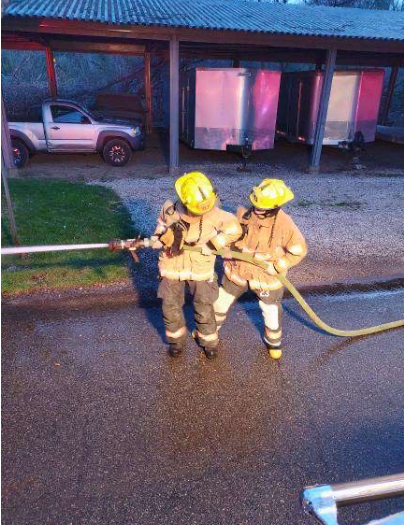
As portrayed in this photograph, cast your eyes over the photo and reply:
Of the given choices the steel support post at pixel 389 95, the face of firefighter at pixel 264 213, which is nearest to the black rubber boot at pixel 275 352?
the face of firefighter at pixel 264 213

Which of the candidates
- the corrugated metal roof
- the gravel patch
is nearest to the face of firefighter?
the gravel patch

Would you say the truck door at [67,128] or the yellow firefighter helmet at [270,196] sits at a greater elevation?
the yellow firefighter helmet at [270,196]

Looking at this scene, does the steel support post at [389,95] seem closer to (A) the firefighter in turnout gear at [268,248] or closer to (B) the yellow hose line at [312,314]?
(B) the yellow hose line at [312,314]

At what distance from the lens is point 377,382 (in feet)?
12.6

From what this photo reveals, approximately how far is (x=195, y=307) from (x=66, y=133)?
377 inches

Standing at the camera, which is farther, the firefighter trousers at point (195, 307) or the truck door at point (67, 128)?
the truck door at point (67, 128)

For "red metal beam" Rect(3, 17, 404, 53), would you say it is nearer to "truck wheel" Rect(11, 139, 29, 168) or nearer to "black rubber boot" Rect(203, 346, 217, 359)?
"truck wheel" Rect(11, 139, 29, 168)

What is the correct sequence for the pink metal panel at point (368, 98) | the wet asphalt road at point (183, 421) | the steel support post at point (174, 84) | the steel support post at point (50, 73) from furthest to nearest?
the steel support post at point (50, 73) < the pink metal panel at point (368, 98) < the steel support post at point (174, 84) < the wet asphalt road at point (183, 421)

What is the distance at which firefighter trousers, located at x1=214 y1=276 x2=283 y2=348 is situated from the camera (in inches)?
154

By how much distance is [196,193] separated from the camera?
318 cm

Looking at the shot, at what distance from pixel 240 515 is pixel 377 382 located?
194 cm

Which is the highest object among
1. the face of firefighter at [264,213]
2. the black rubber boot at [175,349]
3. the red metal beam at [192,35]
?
the red metal beam at [192,35]

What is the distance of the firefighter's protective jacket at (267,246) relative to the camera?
3.65 m

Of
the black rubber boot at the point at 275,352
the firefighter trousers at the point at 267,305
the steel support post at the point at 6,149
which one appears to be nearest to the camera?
the firefighter trousers at the point at 267,305
